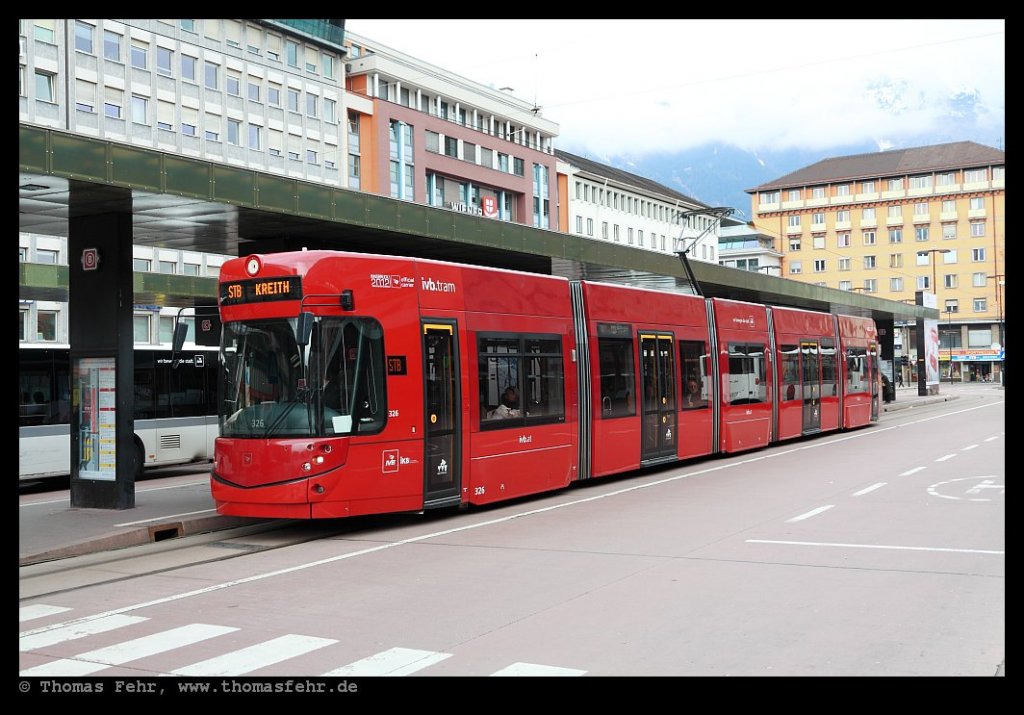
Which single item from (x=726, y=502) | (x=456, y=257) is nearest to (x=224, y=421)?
(x=726, y=502)

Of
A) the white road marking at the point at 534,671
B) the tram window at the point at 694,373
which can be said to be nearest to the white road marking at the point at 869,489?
the tram window at the point at 694,373

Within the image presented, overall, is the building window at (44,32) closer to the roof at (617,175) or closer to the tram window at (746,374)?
the tram window at (746,374)

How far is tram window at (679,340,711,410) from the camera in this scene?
20.4 meters

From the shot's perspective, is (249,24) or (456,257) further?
(249,24)

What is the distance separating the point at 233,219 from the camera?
1609 centimetres

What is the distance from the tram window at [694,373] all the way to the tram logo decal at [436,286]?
7706 mm

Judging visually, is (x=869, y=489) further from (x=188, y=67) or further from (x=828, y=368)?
(x=188, y=67)

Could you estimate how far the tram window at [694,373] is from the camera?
20.4 metres

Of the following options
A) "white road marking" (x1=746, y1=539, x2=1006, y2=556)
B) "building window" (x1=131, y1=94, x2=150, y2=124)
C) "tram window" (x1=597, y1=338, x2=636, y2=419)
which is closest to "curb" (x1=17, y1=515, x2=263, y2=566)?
"tram window" (x1=597, y1=338, x2=636, y2=419)

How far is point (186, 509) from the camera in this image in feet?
48.9

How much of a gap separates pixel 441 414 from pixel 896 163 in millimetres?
117552

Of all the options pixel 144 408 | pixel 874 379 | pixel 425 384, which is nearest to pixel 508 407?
pixel 425 384

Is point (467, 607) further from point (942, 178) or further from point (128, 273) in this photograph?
point (942, 178)
